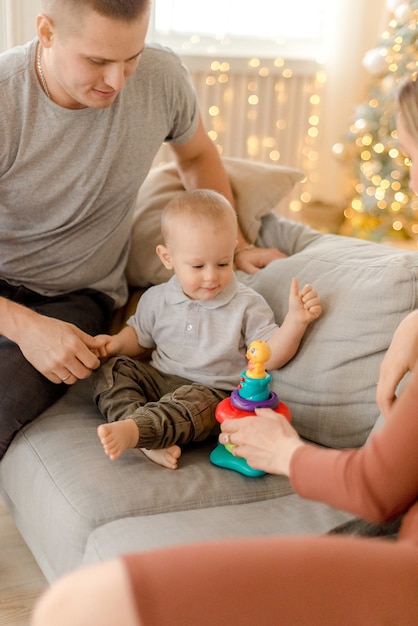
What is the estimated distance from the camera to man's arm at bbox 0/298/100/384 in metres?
1.79

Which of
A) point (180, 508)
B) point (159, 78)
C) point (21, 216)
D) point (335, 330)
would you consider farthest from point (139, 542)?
point (159, 78)

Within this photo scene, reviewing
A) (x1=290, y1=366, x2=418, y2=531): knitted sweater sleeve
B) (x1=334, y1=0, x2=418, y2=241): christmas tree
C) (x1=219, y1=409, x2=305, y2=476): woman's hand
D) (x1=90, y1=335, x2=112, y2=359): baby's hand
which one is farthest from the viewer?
(x1=334, y1=0, x2=418, y2=241): christmas tree

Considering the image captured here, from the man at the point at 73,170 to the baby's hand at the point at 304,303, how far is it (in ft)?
1.45

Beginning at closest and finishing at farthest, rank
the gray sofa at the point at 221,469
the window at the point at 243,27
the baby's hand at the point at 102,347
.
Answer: the gray sofa at the point at 221,469
the baby's hand at the point at 102,347
the window at the point at 243,27

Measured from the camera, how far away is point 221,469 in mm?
1679

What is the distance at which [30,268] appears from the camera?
6.75 ft

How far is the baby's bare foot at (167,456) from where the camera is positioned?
1657 mm

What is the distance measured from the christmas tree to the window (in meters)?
0.44

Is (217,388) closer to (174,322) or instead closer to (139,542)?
(174,322)

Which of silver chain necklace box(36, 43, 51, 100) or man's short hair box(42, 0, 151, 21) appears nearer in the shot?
man's short hair box(42, 0, 151, 21)

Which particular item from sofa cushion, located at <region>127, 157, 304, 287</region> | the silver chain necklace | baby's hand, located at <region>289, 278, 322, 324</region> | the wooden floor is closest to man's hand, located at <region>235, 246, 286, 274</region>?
sofa cushion, located at <region>127, 157, 304, 287</region>

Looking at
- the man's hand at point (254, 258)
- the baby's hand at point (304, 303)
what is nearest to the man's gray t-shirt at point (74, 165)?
the man's hand at point (254, 258)

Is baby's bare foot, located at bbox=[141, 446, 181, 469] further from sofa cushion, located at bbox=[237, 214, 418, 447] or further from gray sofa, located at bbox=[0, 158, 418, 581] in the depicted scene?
sofa cushion, located at bbox=[237, 214, 418, 447]

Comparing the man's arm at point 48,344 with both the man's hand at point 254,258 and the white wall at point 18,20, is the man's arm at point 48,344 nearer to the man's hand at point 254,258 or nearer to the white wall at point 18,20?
the man's hand at point 254,258
